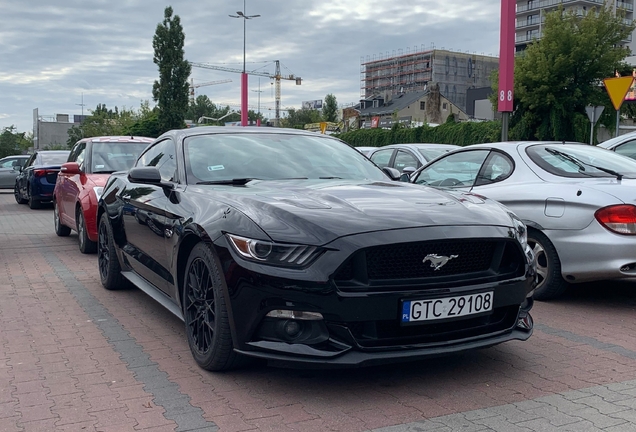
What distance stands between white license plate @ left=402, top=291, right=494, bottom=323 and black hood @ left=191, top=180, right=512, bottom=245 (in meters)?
0.40

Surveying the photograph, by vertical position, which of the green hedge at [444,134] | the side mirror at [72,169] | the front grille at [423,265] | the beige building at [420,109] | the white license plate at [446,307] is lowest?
the white license plate at [446,307]

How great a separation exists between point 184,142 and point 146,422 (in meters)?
2.43

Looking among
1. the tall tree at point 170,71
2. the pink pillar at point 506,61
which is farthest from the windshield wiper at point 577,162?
the tall tree at point 170,71

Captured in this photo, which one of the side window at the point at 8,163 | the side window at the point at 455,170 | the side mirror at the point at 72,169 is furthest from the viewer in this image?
the side window at the point at 8,163

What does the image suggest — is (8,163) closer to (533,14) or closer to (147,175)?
(147,175)

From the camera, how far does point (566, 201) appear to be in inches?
223

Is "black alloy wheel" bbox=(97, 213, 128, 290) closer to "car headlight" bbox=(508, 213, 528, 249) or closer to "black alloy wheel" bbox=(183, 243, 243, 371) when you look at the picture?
"black alloy wheel" bbox=(183, 243, 243, 371)

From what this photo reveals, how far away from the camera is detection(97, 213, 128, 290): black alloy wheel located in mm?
6383

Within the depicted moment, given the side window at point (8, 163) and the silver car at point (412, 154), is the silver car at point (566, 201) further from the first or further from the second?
the side window at point (8, 163)

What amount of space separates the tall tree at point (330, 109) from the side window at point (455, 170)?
109281mm

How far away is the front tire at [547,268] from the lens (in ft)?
18.9

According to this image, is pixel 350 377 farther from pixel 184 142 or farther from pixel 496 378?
pixel 184 142

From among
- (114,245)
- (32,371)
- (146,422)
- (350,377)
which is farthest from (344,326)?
(114,245)

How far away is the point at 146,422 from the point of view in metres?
→ 3.35
